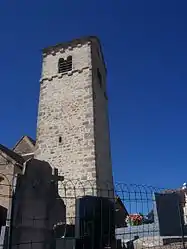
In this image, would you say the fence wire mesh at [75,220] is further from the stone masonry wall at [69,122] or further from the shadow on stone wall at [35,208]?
the stone masonry wall at [69,122]

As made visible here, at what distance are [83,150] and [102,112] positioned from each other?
13.8 ft

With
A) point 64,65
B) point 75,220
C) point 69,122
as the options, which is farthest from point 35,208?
point 64,65

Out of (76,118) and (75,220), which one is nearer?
(75,220)

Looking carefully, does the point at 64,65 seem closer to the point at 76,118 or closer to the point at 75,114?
the point at 75,114

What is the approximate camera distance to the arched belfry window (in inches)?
843

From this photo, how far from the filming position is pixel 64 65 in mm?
21719

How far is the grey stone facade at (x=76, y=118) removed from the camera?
17180 mm

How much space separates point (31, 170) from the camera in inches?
348

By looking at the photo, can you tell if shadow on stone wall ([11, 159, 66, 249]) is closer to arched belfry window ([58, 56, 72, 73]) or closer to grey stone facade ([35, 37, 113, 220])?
grey stone facade ([35, 37, 113, 220])

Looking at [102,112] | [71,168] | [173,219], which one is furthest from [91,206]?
[102,112]

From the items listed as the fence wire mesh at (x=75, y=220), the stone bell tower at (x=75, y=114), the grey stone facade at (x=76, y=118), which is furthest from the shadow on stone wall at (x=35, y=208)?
the stone bell tower at (x=75, y=114)

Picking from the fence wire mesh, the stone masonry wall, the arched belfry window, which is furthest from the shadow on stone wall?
the arched belfry window

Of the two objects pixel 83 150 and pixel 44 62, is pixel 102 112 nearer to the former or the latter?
pixel 83 150

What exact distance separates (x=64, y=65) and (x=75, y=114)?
15.7ft
